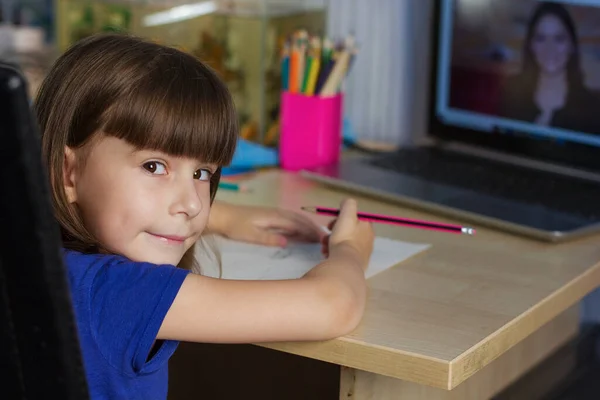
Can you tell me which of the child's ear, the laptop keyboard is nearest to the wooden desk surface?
the laptop keyboard

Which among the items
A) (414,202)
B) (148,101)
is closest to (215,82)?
(148,101)

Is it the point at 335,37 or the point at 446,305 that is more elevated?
the point at 335,37

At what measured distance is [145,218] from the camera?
3.05 feet

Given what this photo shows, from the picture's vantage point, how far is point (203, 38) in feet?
6.07

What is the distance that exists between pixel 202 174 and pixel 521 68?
2.30ft

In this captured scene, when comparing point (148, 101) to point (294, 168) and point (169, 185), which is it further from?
point (294, 168)

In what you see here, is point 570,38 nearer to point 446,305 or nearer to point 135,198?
point 446,305

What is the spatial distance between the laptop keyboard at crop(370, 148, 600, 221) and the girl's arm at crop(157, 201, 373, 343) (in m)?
0.49

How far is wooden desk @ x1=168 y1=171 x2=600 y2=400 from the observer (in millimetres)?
896

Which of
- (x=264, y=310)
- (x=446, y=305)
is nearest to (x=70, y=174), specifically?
(x=264, y=310)

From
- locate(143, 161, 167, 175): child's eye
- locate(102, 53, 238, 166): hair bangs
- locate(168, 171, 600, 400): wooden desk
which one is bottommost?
locate(168, 171, 600, 400): wooden desk

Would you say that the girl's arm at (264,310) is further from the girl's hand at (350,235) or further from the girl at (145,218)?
the girl's hand at (350,235)

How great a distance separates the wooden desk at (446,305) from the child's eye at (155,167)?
19 cm

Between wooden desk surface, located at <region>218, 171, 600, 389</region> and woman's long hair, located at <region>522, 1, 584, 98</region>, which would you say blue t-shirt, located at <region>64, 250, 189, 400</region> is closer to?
wooden desk surface, located at <region>218, 171, 600, 389</region>
